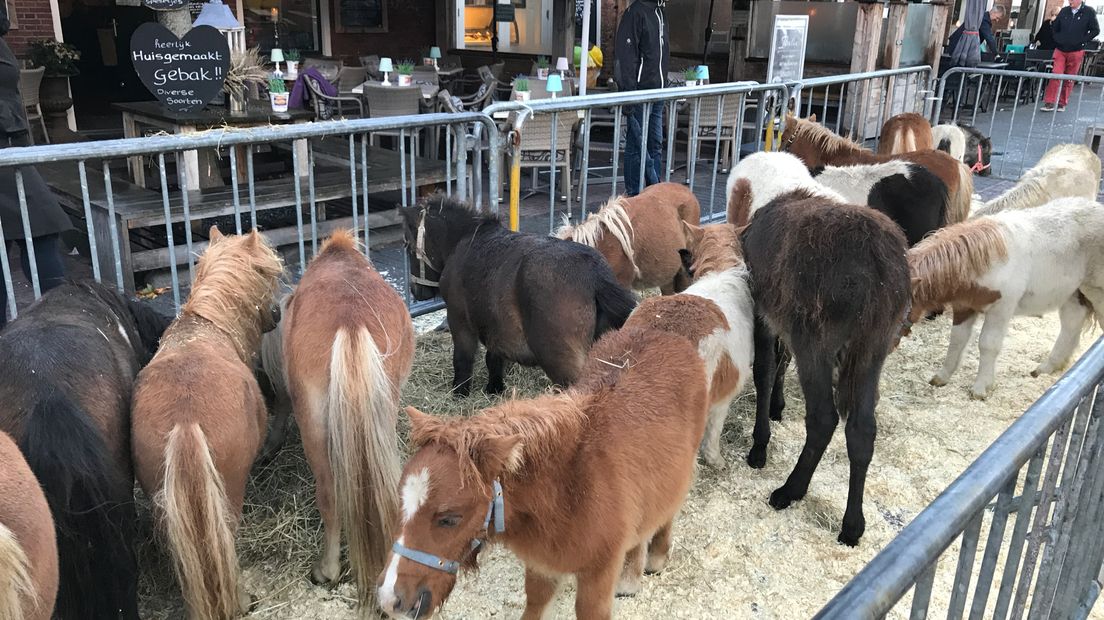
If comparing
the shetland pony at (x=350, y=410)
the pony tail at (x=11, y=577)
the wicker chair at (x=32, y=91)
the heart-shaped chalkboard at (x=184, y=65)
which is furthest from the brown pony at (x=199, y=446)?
the wicker chair at (x=32, y=91)

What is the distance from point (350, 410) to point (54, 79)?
→ 9.87 metres

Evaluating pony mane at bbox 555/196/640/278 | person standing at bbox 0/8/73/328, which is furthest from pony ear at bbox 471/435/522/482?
person standing at bbox 0/8/73/328

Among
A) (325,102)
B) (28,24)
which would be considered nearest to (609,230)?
(325,102)

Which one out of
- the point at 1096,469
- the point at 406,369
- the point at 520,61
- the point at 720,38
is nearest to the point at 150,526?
the point at 406,369

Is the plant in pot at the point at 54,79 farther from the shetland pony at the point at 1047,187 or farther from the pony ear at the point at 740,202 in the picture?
the shetland pony at the point at 1047,187

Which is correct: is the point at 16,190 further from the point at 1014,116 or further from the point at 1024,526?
the point at 1014,116

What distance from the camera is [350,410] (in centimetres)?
267

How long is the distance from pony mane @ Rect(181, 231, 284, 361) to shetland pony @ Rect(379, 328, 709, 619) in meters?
1.51

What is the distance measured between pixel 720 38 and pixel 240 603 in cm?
1383

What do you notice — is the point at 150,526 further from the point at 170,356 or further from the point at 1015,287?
the point at 1015,287

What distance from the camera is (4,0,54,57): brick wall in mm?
10297

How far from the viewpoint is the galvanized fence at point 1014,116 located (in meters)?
9.19

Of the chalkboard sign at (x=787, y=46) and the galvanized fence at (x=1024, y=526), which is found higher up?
the chalkboard sign at (x=787, y=46)

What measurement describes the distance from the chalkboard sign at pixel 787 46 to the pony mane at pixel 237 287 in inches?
244
